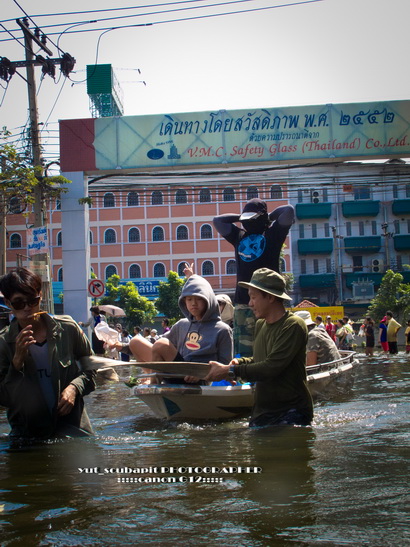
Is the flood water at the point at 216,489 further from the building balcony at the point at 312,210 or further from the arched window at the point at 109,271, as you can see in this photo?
the building balcony at the point at 312,210

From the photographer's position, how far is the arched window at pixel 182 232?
2456 inches

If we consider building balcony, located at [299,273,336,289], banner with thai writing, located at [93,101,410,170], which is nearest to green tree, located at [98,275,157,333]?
building balcony, located at [299,273,336,289]

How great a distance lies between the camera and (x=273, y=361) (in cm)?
500

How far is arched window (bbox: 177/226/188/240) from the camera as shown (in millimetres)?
62375

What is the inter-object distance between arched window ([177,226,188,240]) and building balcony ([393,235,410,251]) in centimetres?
1846

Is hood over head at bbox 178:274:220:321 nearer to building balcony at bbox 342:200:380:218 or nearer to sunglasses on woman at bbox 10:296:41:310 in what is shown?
sunglasses on woman at bbox 10:296:41:310

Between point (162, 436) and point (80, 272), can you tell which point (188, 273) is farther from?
point (80, 272)

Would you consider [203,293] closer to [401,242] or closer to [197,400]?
[197,400]

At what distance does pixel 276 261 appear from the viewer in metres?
9.91

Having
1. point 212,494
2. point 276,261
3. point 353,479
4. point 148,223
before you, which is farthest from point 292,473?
point 148,223

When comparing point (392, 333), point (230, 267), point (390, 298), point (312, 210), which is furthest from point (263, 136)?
point (312, 210)

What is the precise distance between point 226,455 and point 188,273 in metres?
3.90

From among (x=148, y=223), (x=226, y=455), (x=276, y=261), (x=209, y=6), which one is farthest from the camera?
(x=148, y=223)

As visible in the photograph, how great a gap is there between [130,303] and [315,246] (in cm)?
1969
